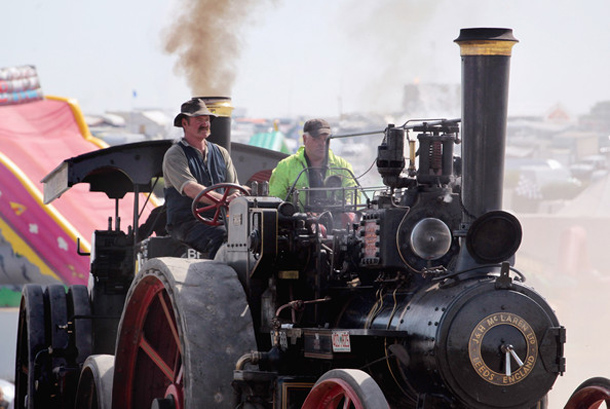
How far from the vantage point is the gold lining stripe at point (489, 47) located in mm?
4402

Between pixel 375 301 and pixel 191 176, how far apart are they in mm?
1778

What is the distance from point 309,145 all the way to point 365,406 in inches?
113

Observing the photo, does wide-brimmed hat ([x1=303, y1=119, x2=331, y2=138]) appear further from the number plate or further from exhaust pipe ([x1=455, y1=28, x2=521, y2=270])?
the number plate

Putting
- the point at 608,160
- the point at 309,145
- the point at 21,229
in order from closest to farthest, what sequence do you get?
1. the point at 309,145
2. the point at 21,229
3. the point at 608,160

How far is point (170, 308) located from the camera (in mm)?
5621

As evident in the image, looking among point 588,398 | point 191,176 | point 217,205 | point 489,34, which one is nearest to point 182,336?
point 217,205

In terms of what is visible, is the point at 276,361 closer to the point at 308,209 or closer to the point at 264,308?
the point at 264,308

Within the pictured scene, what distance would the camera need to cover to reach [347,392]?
4.10 m

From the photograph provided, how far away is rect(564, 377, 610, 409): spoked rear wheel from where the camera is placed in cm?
432

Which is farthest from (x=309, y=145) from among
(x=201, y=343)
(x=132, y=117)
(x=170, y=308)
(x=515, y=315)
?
(x=132, y=117)

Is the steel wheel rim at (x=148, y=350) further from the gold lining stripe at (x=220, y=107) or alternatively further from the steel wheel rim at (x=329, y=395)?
the gold lining stripe at (x=220, y=107)

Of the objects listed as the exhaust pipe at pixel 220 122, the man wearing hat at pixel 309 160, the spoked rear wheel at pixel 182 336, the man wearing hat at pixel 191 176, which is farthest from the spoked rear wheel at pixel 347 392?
the exhaust pipe at pixel 220 122

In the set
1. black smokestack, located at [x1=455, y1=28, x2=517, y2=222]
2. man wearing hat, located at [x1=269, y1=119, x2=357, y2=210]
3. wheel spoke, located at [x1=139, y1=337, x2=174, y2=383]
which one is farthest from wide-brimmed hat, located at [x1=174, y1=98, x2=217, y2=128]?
black smokestack, located at [x1=455, y1=28, x2=517, y2=222]

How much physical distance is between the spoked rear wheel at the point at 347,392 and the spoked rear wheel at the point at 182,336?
63 cm
